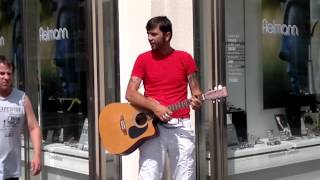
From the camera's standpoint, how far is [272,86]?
5965 millimetres

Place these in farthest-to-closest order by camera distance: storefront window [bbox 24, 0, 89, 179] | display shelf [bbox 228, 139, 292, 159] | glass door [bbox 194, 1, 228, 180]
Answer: storefront window [bbox 24, 0, 89, 179] < display shelf [bbox 228, 139, 292, 159] < glass door [bbox 194, 1, 228, 180]

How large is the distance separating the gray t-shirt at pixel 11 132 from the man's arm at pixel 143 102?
2.67ft

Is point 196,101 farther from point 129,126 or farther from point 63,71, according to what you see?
point 63,71

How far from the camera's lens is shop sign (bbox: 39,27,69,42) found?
6.54 m

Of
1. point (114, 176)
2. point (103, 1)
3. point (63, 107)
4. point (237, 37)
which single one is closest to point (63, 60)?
point (63, 107)

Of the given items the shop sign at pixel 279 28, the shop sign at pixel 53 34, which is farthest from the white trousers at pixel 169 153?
the shop sign at pixel 53 34

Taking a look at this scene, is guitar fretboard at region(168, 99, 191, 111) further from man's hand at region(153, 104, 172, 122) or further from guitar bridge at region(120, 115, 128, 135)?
guitar bridge at region(120, 115, 128, 135)

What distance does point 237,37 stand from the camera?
5.71m

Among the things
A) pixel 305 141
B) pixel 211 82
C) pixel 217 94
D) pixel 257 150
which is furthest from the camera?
pixel 305 141

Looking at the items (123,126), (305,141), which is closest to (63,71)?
(123,126)

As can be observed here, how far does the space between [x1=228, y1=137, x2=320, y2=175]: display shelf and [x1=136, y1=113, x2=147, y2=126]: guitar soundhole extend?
155cm

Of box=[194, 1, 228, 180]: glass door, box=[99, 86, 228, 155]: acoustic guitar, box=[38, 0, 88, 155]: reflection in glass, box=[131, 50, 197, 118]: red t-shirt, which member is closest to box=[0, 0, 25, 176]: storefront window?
box=[38, 0, 88, 155]: reflection in glass

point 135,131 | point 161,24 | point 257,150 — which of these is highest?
point 161,24

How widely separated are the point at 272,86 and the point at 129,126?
7.10 feet
